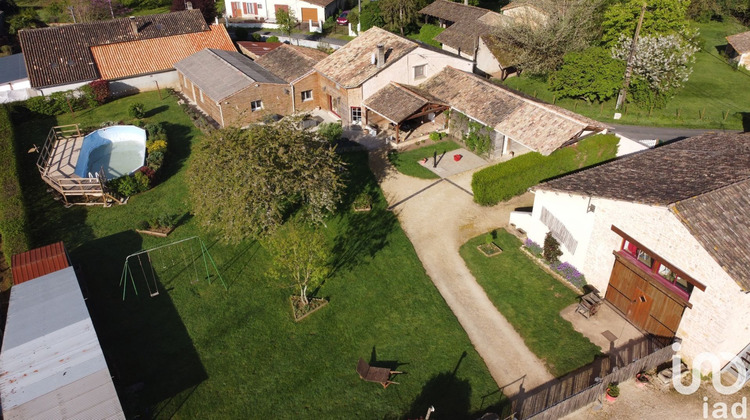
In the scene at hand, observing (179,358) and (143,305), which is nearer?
(179,358)

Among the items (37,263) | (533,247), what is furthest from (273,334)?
(533,247)

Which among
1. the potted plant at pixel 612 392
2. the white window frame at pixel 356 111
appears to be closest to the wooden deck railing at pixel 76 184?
the white window frame at pixel 356 111

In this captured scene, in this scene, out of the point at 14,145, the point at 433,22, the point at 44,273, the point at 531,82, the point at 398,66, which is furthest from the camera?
the point at 433,22

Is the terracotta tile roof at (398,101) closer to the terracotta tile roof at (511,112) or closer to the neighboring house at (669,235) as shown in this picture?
the terracotta tile roof at (511,112)

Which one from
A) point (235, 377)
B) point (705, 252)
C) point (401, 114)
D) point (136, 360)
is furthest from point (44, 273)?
point (705, 252)

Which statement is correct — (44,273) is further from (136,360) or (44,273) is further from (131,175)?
(131,175)

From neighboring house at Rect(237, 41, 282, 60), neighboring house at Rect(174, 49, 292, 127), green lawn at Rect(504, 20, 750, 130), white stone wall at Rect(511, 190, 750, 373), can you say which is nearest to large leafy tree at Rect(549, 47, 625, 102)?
green lawn at Rect(504, 20, 750, 130)

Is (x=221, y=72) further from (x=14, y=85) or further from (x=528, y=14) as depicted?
(x=528, y=14)
